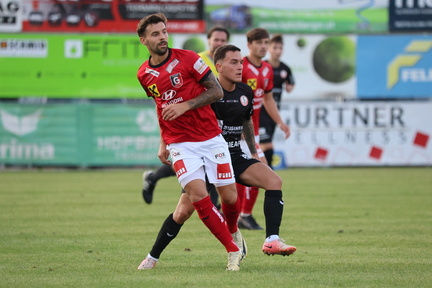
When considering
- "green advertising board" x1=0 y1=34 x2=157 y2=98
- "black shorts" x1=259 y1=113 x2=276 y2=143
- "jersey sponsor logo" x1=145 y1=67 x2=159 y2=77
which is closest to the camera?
"jersey sponsor logo" x1=145 y1=67 x2=159 y2=77

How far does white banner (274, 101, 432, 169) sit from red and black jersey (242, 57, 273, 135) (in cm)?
1255

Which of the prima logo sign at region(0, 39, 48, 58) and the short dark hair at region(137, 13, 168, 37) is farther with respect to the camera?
the prima logo sign at region(0, 39, 48, 58)

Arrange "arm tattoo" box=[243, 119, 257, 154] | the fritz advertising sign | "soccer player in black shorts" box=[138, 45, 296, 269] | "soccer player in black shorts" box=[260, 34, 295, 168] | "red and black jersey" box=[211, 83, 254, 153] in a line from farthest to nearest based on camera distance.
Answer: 1. the fritz advertising sign
2. "soccer player in black shorts" box=[260, 34, 295, 168]
3. "arm tattoo" box=[243, 119, 257, 154]
4. "red and black jersey" box=[211, 83, 254, 153]
5. "soccer player in black shorts" box=[138, 45, 296, 269]

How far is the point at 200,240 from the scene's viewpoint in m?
9.73

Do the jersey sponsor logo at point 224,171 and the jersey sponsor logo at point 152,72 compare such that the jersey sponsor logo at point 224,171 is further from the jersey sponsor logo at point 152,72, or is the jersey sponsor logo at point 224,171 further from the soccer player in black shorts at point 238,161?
the jersey sponsor logo at point 152,72

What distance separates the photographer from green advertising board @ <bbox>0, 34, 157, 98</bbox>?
23.9 metres

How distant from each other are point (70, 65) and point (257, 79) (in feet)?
45.7

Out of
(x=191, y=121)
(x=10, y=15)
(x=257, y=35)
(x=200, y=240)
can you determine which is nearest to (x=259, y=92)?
(x=257, y=35)

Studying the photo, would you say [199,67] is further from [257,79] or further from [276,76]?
[276,76]

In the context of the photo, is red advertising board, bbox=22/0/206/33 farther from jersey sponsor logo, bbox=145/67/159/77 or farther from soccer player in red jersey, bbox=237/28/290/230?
jersey sponsor logo, bbox=145/67/159/77

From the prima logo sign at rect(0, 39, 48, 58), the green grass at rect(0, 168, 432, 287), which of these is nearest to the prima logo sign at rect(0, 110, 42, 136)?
the prima logo sign at rect(0, 39, 48, 58)

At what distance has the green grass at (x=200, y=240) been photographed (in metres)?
7.02

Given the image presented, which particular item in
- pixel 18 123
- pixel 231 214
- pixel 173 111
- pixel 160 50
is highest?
pixel 160 50

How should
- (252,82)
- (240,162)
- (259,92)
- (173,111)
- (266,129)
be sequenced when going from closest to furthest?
(173,111) < (240,162) < (252,82) < (259,92) < (266,129)
